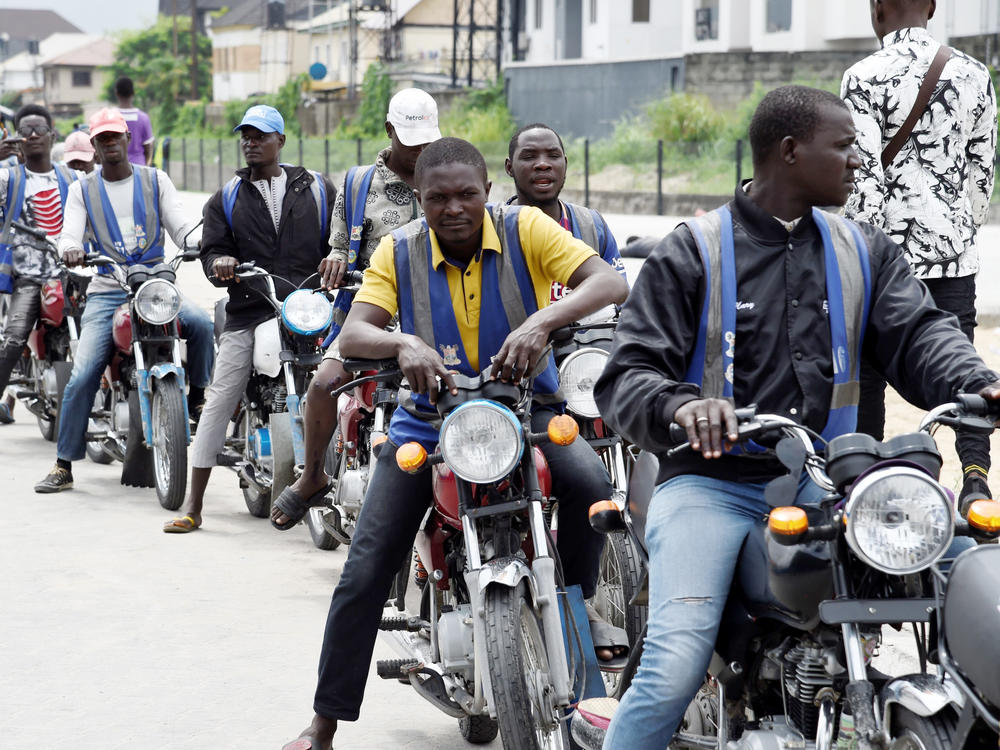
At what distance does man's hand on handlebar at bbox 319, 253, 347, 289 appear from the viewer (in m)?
7.05

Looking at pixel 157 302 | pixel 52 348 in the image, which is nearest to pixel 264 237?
pixel 157 302

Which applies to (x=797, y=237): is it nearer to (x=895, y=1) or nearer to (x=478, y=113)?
(x=895, y=1)

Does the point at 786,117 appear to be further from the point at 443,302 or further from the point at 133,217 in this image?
the point at 133,217

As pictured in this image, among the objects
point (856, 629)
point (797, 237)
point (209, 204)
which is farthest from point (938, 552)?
point (209, 204)

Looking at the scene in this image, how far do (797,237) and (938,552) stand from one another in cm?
104

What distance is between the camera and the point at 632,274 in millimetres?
19109

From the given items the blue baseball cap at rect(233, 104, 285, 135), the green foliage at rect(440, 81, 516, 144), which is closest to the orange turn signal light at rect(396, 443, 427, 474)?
the blue baseball cap at rect(233, 104, 285, 135)

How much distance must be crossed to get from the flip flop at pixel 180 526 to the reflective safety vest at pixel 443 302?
12.4ft

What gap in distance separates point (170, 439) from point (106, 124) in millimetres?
1977

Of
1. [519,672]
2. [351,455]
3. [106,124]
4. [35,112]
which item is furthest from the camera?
[35,112]

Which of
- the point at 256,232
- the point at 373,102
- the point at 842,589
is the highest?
the point at 373,102

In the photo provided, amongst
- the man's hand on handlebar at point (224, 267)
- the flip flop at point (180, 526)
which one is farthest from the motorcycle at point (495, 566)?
the flip flop at point (180, 526)

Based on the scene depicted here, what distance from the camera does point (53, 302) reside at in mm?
10797

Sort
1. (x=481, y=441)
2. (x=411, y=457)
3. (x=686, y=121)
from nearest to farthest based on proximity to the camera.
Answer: (x=481, y=441) < (x=411, y=457) < (x=686, y=121)
